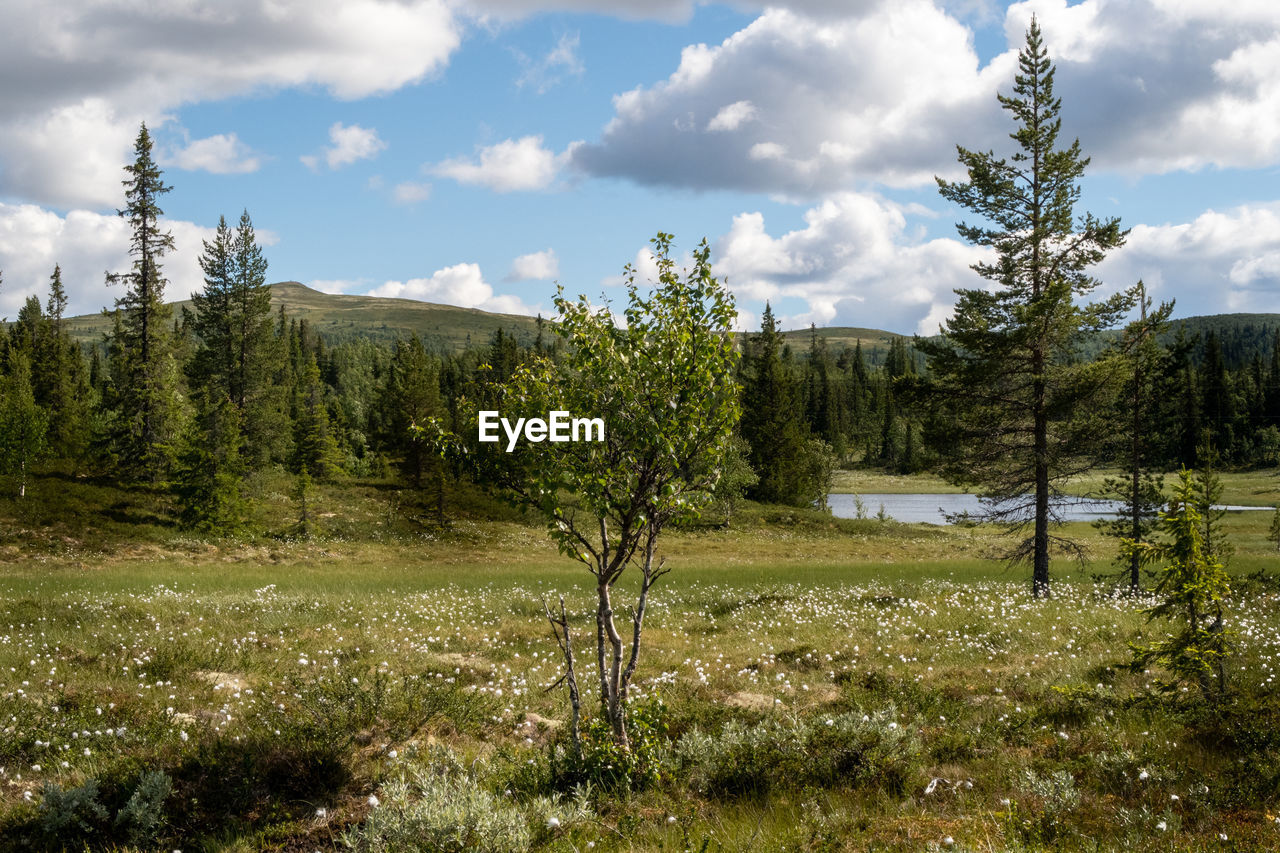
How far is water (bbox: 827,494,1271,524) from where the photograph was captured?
2987 inches

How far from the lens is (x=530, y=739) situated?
9.13 meters

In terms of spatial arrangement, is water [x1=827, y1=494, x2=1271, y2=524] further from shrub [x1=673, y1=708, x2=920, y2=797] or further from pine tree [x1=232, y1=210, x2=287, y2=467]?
shrub [x1=673, y1=708, x2=920, y2=797]

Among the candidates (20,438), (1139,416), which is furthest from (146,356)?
(1139,416)

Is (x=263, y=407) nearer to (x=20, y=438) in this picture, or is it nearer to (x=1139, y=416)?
(x=20, y=438)

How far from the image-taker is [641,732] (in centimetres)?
766

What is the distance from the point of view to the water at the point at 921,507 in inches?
2987

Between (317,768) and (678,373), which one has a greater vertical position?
(678,373)

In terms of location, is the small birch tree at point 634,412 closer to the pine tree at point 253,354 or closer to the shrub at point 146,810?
the shrub at point 146,810

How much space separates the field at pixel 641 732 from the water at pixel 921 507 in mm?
58980

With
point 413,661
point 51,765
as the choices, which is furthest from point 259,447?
point 51,765

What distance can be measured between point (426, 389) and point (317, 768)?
187 ft

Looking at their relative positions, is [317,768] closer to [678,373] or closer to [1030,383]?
[678,373]

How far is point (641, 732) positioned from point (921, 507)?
297 feet

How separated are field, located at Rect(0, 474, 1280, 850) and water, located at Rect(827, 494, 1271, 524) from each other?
5898cm
